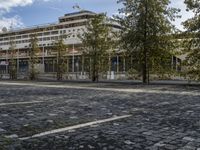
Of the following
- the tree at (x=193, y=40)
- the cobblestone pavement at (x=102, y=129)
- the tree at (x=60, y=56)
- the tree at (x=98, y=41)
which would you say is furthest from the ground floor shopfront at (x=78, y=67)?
the cobblestone pavement at (x=102, y=129)

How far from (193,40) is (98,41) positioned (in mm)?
15067

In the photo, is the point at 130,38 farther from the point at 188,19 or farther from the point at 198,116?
the point at 198,116

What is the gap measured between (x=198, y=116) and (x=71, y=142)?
4073mm

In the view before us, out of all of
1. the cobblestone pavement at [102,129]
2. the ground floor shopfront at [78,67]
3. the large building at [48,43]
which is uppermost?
the large building at [48,43]

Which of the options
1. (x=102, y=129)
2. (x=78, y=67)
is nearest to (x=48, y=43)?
(x=78, y=67)

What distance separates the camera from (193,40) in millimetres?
26016

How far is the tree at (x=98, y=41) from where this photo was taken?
39.5 metres

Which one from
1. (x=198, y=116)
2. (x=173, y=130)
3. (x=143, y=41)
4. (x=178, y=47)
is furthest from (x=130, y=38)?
(x=173, y=130)

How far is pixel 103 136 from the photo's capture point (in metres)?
6.05

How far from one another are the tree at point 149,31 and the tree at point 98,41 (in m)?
8.50

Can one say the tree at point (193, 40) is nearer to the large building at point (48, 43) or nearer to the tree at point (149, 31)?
the tree at point (149, 31)

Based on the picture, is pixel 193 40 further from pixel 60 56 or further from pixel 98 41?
pixel 60 56

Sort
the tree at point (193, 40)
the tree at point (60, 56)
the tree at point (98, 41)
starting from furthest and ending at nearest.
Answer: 1. the tree at point (60, 56)
2. the tree at point (98, 41)
3. the tree at point (193, 40)

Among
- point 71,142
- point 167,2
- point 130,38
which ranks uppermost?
point 167,2
